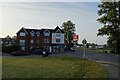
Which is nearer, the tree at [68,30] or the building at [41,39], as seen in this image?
the building at [41,39]

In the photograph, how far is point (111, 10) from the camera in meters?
58.2

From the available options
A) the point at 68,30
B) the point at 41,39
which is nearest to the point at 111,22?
the point at 41,39

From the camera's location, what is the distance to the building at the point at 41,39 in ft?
296

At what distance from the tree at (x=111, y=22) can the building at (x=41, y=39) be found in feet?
115

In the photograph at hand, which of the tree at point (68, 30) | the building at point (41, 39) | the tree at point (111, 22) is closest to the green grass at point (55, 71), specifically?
the tree at point (111, 22)

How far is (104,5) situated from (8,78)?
49.3m

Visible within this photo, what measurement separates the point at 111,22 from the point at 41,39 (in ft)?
131

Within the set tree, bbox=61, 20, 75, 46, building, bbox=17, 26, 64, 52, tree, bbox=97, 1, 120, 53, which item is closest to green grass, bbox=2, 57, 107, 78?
tree, bbox=97, 1, 120, 53

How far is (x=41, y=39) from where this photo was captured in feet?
307

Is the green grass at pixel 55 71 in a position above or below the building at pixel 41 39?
below

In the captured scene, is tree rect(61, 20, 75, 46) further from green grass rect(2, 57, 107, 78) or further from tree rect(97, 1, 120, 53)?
green grass rect(2, 57, 107, 78)

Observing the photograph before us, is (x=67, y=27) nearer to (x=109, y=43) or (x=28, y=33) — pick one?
(x=28, y=33)

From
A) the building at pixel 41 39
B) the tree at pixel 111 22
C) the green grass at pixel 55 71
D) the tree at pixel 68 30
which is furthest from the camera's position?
the tree at pixel 68 30

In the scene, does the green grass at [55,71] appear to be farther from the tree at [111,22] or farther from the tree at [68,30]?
the tree at [68,30]
